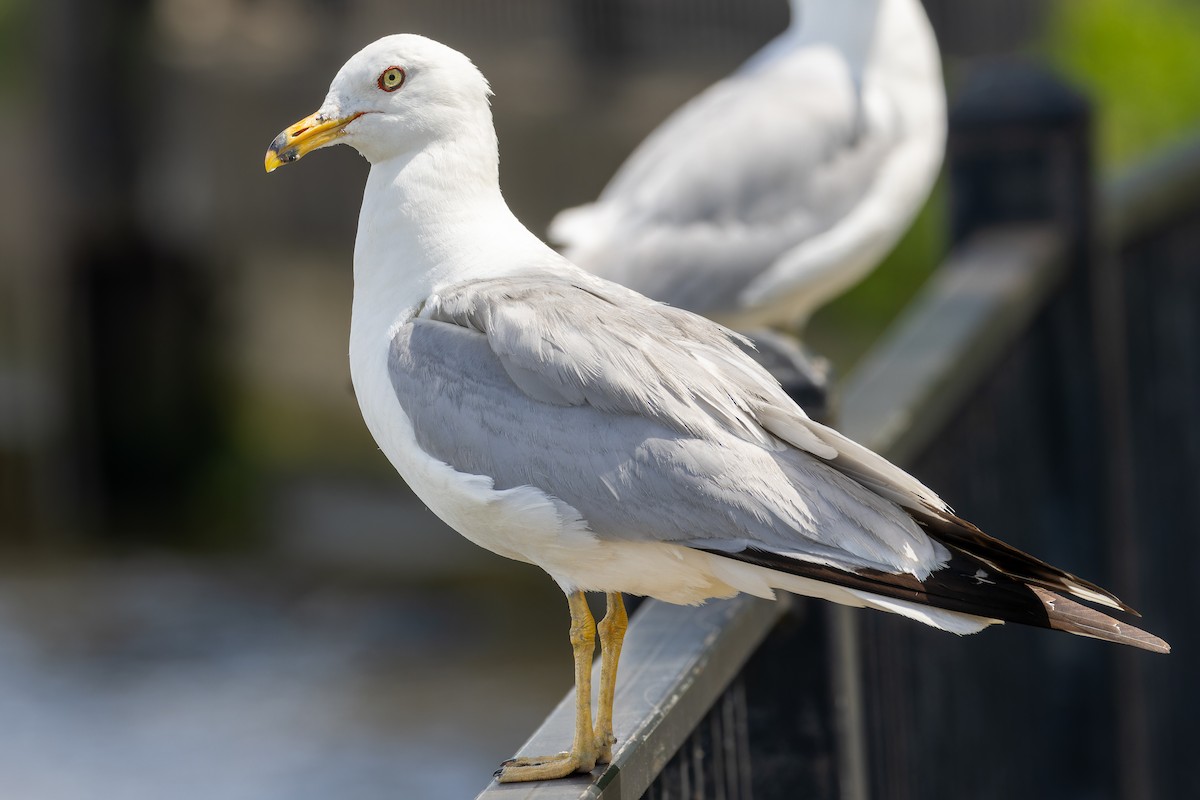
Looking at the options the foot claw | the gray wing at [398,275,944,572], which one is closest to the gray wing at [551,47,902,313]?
the gray wing at [398,275,944,572]

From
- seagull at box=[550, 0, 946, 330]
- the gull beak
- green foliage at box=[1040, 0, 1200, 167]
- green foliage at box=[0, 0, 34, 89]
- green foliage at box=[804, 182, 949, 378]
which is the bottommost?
the gull beak

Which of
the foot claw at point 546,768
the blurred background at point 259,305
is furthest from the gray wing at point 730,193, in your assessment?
the blurred background at point 259,305

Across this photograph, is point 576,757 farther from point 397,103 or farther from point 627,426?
point 397,103

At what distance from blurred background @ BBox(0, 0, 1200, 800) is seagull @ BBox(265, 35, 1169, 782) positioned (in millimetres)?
6748

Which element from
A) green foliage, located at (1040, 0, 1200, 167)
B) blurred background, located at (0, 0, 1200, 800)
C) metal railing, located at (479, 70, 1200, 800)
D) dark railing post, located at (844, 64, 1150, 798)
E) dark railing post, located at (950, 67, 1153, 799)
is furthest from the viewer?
green foliage, located at (1040, 0, 1200, 167)

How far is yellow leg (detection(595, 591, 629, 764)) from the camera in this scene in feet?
6.41

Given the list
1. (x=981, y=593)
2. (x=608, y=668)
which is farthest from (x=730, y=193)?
(x=981, y=593)

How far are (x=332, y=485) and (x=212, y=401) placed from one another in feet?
5.79

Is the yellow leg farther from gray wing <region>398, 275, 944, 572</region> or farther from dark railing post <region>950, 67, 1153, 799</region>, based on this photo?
dark railing post <region>950, 67, 1153, 799</region>

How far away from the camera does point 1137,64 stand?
436 inches

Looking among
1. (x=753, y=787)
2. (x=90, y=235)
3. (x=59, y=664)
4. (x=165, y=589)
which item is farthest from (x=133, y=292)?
(x=753, y=787)

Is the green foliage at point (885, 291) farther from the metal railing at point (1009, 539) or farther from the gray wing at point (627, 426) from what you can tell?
the gray wing at point (627, 426)

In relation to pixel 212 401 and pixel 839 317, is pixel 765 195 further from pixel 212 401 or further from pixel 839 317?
pixel 212 401

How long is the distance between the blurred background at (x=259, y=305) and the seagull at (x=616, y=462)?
6.75 m
